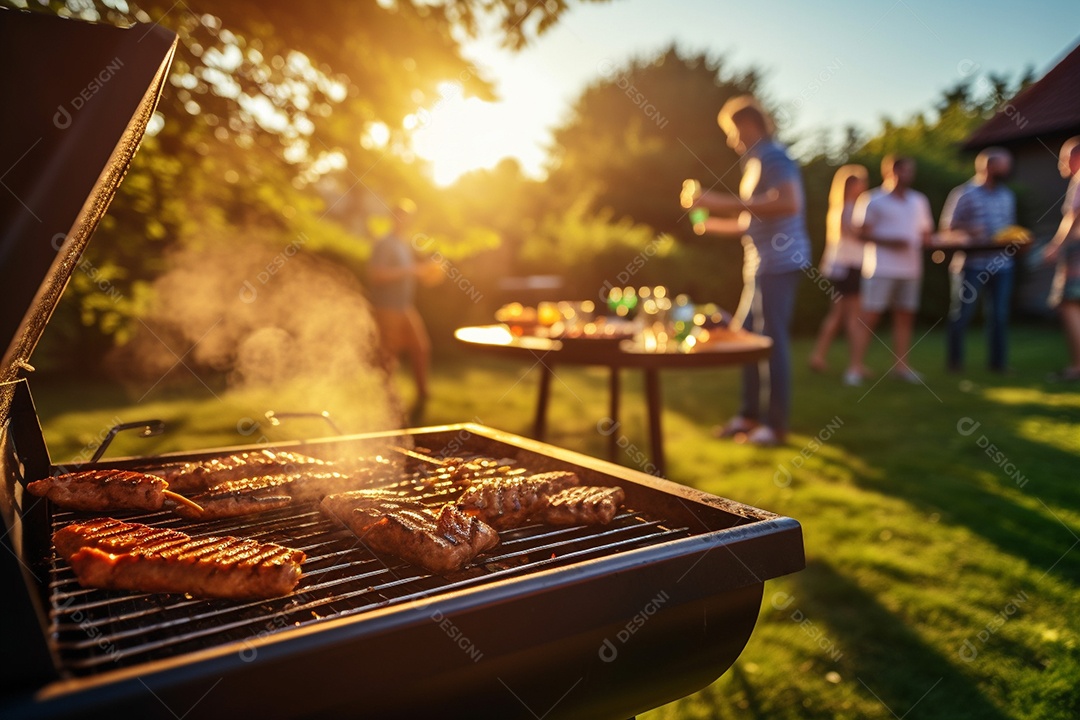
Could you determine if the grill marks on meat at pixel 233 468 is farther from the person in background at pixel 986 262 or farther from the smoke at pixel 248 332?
the person in background at pixel 986 262

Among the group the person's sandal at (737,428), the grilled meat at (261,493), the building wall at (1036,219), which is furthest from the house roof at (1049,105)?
the building wall at (1036,219)

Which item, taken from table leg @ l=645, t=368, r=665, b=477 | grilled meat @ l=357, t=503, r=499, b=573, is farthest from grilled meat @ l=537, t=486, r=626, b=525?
table leg @ l=645, t=368, r=665, b=477

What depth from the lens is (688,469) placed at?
5.89 m

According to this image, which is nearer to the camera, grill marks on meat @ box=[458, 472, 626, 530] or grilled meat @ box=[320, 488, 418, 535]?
grilled meat @ box=[320, 488, 418, 535]

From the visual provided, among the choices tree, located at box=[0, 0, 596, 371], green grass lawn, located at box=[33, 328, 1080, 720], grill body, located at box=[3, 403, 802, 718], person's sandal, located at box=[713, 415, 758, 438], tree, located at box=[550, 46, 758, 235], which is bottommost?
green grass lawn, located at box=[33, 328, 1080, 720]

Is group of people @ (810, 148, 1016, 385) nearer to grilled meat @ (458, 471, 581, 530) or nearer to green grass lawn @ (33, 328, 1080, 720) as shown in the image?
green grass lawn @ (33, 328, 1080, 720)

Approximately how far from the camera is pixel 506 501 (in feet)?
6.70

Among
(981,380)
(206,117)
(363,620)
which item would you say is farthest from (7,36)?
(981,380)

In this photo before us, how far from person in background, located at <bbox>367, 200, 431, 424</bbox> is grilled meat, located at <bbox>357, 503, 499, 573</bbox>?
623 centimetres

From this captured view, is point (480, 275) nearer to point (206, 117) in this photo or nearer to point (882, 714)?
point (206, 117)

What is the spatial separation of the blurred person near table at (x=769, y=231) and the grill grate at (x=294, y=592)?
442 cm

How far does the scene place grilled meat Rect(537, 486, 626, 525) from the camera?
1.99 m

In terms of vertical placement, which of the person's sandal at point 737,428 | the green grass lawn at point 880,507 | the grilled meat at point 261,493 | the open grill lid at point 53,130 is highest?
the open grill lid at point 53,130

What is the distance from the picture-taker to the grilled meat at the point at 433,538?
65.9 inches
